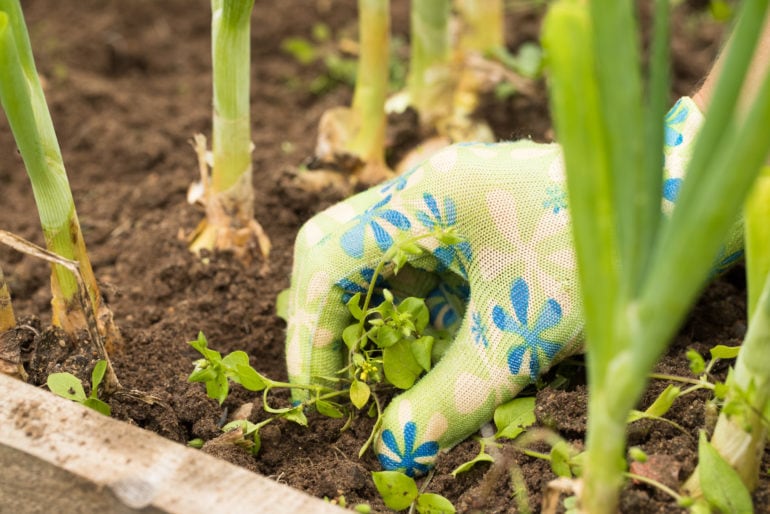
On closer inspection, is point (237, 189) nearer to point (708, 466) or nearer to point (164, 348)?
point (164, 348)

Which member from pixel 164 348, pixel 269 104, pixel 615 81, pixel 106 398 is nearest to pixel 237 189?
pixel 164 348

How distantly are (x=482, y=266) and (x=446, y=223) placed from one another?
0.21 feet

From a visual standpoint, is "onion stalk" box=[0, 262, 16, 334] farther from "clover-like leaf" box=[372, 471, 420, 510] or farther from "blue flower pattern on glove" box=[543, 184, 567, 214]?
"blue flower pattern on glove" box=[543, 184, 567, 214]

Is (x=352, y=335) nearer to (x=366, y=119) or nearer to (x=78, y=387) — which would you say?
(x=78, y=387)

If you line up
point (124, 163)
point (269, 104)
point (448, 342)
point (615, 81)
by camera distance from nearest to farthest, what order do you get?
point (615, 81) < point (448, 342) < point (124, 163) < point (269, 104)

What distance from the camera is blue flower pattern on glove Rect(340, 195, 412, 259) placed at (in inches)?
40.5

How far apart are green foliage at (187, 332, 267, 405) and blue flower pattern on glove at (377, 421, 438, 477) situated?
0.51 ft

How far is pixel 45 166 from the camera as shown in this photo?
98 centimetres

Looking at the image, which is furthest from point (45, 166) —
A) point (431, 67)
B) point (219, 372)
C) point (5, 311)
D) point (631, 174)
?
point (431, 67)

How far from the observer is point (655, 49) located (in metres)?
0.62

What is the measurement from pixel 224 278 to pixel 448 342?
38 centimetres

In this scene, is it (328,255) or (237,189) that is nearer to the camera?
(328,255)

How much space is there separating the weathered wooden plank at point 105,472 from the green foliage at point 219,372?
0.11 meters

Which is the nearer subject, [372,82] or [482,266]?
[482,266]
